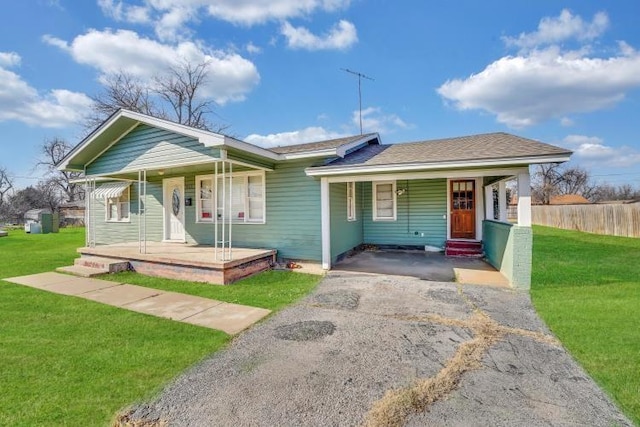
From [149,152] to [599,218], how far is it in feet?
70.3

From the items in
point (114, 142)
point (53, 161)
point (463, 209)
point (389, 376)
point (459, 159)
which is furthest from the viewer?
point (53, 161)

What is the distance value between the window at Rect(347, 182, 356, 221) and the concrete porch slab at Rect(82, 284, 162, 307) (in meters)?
6.13

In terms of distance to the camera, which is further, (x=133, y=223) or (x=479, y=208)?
(x=133, y=223)

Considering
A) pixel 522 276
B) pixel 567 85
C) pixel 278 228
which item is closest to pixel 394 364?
pixel 522 276

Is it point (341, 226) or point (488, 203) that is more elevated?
point (488, 203)

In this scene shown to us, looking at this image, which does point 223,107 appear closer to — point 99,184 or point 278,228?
point 99,184

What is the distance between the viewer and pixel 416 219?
424 inches

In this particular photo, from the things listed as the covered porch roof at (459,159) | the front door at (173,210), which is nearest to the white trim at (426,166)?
the covered porch roof at (459,159)

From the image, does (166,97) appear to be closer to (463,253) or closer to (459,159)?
Answer: (463,253)

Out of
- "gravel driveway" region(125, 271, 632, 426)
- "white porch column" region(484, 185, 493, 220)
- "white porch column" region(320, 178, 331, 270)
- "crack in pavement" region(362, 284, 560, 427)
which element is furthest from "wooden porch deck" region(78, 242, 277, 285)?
"white porch column" region(484, 185, 493, 220)

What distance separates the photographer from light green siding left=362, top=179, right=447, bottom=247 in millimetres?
10492

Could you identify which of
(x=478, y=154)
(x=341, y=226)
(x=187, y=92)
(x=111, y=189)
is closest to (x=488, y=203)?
(x=478, y=154)

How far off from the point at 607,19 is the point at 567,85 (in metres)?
6.49

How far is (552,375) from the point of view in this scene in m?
3.01
